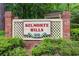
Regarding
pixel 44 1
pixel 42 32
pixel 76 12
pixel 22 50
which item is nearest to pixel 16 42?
pixel 22 50

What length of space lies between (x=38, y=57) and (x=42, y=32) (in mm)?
320

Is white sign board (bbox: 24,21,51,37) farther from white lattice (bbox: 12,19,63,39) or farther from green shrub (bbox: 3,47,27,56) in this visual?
green shrub (bbox: 3,47,27,56)

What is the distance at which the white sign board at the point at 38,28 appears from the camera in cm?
370

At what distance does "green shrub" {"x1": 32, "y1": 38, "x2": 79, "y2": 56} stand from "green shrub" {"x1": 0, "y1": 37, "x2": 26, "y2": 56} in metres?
0.18

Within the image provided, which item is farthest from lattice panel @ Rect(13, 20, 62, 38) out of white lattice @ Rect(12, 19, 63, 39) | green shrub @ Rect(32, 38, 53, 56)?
green shrub @ Rect(32, 38, 53, 56)

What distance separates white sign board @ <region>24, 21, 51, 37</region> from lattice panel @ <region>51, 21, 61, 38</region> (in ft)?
0.17

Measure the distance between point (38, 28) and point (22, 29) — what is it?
208 millimetres

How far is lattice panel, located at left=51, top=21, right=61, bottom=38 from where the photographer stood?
3689 millimetres

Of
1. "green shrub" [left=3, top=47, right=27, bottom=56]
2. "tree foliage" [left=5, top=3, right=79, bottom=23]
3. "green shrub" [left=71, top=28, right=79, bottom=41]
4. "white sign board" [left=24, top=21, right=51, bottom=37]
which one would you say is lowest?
"green shrub" [left=3, top=47, right=27, bottom=56]

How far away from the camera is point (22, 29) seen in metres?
3.73

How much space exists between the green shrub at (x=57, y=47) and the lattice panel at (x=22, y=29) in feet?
0.29

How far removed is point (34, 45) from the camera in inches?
146

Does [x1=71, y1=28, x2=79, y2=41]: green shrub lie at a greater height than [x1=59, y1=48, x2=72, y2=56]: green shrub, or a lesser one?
greater

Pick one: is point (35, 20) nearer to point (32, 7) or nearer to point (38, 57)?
point (32, 7)
